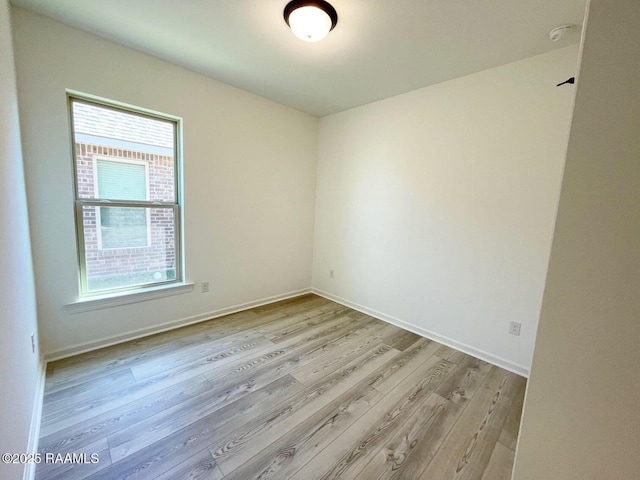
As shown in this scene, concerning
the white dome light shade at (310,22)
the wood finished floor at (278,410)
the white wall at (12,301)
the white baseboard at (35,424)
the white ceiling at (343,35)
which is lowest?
the wood finished floor at (278,410)

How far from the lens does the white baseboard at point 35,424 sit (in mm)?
1188

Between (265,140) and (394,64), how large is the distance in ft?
5.51

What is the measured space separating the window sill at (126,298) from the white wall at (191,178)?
0.06m

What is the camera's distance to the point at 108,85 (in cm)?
216

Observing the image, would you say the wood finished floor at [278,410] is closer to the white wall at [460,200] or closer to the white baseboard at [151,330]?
the white baseboard at [151,330]

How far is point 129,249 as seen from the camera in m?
2.47

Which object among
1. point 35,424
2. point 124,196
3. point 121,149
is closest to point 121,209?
point 124,196

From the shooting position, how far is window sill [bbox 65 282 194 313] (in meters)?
2.19

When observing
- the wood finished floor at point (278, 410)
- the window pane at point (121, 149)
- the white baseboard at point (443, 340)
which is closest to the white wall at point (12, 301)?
the wood finished floor at point (278, 410)

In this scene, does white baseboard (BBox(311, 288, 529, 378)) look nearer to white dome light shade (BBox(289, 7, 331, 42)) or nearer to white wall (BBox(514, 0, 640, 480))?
white wall (BBox(514, 0, 640, 480))

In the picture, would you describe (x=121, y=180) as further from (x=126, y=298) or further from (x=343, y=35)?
(x=343, y=35)

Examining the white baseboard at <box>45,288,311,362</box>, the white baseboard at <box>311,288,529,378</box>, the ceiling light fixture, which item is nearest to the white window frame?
the white baseboard at <box>45,288,311,362</box>

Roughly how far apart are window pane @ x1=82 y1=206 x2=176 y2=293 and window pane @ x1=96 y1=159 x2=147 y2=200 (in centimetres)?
13

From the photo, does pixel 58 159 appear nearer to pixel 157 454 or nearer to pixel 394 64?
pixel 157 454
